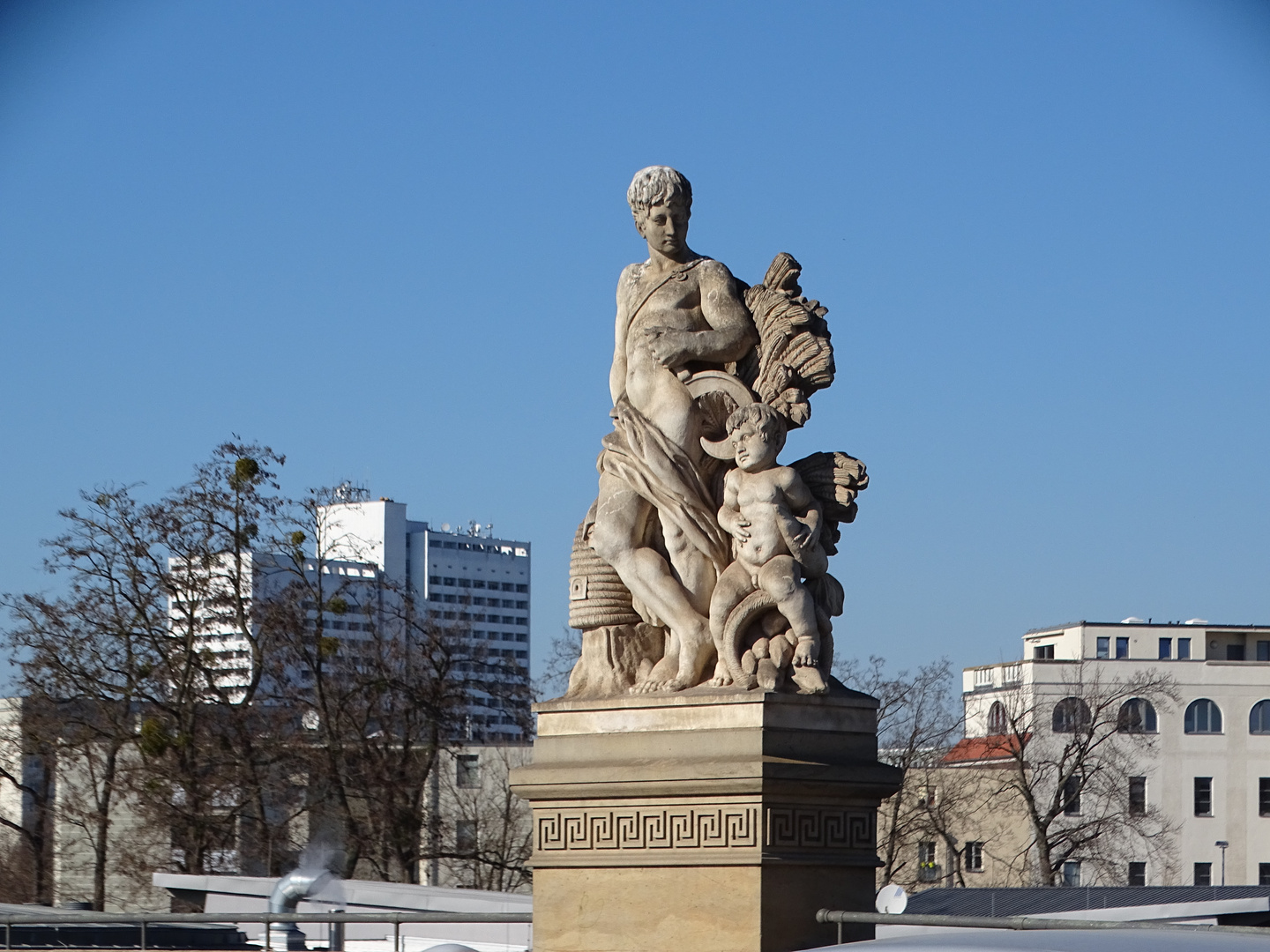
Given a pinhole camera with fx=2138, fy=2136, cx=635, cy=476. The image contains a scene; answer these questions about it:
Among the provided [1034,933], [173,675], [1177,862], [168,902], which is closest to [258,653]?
[173,675]

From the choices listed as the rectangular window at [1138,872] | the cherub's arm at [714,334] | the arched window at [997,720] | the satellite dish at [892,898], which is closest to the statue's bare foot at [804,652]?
the cherub's arm at [714,334]

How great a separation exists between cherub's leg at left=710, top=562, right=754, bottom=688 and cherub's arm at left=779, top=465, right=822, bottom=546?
1.16ft

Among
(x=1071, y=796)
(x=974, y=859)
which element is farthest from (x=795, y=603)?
(x=974, y=859)

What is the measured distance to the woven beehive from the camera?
11875mm

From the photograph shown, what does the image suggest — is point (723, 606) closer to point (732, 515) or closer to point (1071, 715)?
point (732, 515)

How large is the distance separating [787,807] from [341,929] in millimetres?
8525

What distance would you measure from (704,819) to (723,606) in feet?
3.65

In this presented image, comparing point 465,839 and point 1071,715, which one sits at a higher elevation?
point 1071,715

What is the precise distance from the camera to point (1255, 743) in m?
75.6

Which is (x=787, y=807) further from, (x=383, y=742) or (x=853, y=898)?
(x=383, y=742)

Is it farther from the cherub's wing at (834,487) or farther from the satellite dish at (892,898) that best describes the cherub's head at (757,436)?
the satellite dish at (892,898)

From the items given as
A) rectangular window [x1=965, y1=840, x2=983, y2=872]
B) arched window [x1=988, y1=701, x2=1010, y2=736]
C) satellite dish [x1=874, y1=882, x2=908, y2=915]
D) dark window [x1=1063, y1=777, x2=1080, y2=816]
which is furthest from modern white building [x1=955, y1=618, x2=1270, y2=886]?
satellite dish [x1=874, y1=882, x2=908, y2=915]

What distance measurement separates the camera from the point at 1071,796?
185 ft

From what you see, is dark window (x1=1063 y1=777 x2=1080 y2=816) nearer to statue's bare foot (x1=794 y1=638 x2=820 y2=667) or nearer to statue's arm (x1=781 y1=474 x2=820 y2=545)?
statue's arm (x1=781 y1=474 x2=820 y2=545)
